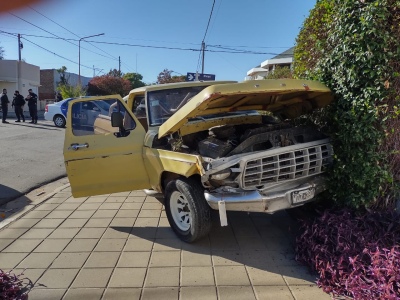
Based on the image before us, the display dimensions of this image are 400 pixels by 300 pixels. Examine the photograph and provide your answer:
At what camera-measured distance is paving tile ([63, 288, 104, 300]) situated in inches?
116

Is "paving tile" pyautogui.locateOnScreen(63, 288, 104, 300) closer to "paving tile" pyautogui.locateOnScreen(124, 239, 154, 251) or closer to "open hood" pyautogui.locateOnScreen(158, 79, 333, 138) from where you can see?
"paving tile" pyautogui.locateOnScreen(124, 239, 154, 251)

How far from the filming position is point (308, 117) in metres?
4.38

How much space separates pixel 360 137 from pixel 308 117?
1139 millimetres

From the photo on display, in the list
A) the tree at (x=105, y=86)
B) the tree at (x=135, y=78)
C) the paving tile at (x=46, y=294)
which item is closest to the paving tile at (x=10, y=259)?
the paving tile at (x=46, y=294)

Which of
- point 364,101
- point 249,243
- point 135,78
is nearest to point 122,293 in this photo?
point 249,243

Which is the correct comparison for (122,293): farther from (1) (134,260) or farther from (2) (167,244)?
(2) (167,244)

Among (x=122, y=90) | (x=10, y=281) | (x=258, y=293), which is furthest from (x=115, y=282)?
(x=122, y=90)

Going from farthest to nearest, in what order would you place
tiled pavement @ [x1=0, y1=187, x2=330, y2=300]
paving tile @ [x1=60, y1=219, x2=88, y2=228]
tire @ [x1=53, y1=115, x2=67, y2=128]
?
tire @ [x1=53, y1=115, x2=67, y2=128], paving tile @ [x1=60, y1=219, x2=88, y2=228], tiled pavement @ [x1=0, y1=187, x2=330, y2=300]

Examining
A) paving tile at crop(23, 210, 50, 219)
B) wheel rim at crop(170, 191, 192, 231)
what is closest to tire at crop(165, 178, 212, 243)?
wheel rim at crop(170, 191, 192, 231)

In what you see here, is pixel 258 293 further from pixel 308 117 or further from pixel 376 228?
pixel 308 117

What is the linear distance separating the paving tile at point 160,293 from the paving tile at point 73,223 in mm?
1924

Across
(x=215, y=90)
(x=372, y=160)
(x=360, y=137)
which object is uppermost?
(x=215, y=90)

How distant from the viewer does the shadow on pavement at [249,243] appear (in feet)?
11.2

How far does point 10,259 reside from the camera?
3.66 metres
